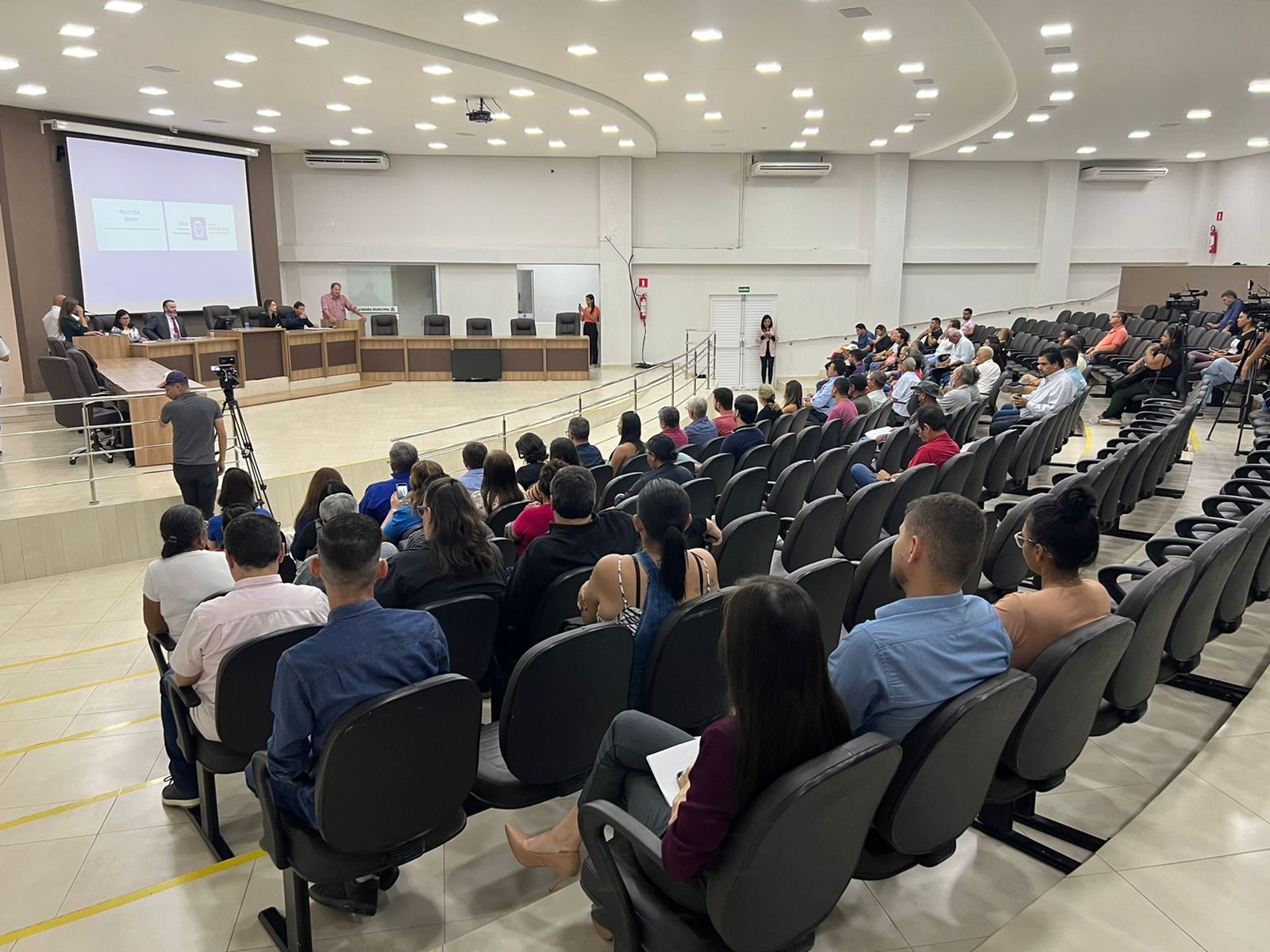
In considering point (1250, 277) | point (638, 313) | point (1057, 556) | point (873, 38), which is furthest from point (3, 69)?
point (1250, 277)

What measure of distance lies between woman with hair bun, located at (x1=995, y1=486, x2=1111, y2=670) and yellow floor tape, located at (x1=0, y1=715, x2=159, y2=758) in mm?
3954

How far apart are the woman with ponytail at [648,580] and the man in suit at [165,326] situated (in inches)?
480

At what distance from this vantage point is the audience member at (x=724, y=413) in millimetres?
7523

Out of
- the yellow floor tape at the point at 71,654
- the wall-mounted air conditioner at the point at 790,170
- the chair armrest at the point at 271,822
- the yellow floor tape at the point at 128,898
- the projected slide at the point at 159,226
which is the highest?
the wall-mounted air conditioner at the point at 790,170

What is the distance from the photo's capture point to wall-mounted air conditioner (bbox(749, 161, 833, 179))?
17.2 metres

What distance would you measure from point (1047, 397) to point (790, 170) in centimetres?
1097

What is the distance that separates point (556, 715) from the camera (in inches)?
97.2

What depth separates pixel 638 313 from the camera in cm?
1838

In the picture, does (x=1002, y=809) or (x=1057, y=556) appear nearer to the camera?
(x=1057, y=556)

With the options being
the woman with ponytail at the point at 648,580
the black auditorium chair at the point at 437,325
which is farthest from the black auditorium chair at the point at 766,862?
the black auditorium chair at the point at 437,325

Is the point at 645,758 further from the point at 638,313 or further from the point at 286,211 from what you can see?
the point at 286,211

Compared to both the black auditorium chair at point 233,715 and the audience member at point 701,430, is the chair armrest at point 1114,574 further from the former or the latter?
the audience member at point 701,430

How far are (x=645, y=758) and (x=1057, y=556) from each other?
1362 mm

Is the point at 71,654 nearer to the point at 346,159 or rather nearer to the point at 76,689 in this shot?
the point at 76,689
